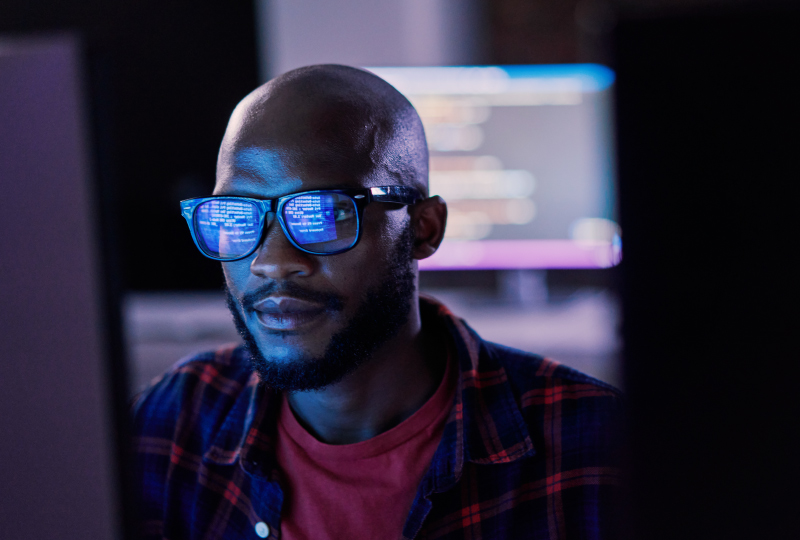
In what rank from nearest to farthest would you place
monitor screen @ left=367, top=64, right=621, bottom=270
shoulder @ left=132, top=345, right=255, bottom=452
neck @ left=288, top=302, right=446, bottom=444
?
1. neck @ left=288, top=302, right=446, bottom=444
2. shoulder @ left=132, top=345, right=255, bottom=452
3. monitor screen @ left=367, top=64, right=621, bottom=270

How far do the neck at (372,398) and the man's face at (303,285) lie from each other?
7 cm

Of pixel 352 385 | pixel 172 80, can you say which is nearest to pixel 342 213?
pixel 352 385

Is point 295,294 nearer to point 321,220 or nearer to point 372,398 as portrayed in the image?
point 321,220

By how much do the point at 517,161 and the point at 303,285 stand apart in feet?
5.63

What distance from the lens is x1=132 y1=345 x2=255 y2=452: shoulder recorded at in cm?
111

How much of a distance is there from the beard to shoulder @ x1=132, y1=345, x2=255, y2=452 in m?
0.21

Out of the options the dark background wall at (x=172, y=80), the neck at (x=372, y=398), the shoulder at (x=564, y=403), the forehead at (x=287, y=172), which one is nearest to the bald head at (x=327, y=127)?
the forehead at (x=287, y=172)

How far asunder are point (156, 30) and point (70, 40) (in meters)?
2.66

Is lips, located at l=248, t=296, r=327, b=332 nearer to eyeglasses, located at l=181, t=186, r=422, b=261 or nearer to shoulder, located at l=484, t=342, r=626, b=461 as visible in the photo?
eyeglasses, located at l=181, t=186, r=422, b=261

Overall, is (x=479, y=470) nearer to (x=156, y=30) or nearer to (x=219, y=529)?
(x=219, y=529)

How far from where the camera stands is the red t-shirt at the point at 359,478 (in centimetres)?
91

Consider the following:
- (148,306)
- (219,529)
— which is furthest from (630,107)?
(148,306)

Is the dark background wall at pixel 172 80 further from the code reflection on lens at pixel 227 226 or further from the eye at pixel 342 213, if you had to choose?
the eye at pixel 342 213

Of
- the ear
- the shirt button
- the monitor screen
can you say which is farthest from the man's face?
the monitor screen
